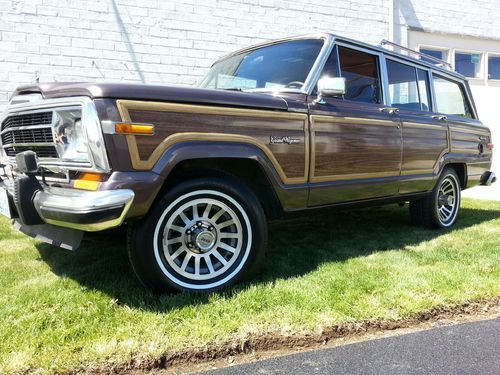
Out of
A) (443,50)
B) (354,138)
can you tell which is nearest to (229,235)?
(354,138)

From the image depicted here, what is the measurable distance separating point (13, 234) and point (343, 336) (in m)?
3.83

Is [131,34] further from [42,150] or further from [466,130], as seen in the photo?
[466,130]

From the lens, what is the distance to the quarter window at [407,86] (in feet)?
15.0

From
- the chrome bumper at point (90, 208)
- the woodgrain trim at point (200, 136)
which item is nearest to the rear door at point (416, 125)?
the woodgrain trim at point (200, 136)

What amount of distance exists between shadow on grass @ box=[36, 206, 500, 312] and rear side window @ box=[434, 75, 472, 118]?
140cm

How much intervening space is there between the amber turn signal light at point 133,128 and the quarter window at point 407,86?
2710 millimetres

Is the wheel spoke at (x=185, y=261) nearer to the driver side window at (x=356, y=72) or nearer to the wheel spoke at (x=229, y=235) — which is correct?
the wheel spoke at (x=229, y=235)

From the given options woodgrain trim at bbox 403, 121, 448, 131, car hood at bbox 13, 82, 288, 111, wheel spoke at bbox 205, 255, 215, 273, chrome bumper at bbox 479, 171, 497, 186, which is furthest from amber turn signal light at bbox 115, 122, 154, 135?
chrome bumper at bbox 479, 171, 497, 186

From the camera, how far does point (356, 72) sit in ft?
13.6

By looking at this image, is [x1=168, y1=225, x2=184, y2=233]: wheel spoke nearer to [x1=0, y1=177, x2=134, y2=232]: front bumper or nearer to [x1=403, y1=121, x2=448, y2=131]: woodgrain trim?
[x1=0, y1=177, x2=134, y2=232]: front bumper

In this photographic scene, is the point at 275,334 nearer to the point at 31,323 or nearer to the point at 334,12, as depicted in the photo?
the point at 31,323

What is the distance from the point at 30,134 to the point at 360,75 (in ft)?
9.33

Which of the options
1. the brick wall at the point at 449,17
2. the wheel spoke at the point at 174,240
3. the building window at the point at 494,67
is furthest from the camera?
the building window at the point at 494,67

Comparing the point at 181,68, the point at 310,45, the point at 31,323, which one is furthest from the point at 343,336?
the point at 181,68
